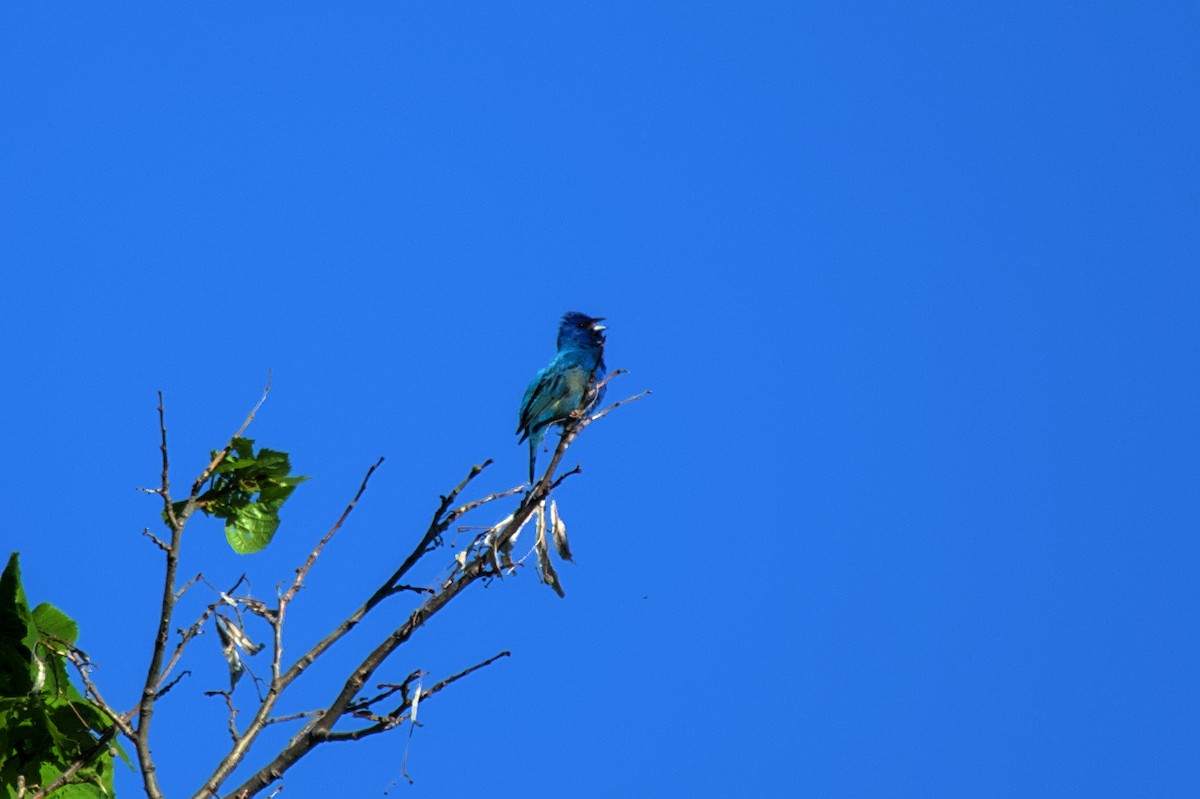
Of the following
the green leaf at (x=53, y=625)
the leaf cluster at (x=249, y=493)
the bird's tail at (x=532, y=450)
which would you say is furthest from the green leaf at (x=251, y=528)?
the bird's tail at (x=532, y=450)

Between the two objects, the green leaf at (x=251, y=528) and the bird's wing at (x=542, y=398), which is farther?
the bird's wing at (x=542, y=398)

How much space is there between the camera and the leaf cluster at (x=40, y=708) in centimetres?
495

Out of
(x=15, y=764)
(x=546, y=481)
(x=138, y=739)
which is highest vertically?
(x=546, y=481)

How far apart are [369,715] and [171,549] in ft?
2.99

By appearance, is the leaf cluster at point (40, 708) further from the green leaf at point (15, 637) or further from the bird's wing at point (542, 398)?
the bird's wing at point (542, 398)

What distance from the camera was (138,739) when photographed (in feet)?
14.1

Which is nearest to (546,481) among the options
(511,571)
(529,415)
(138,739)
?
(511,571)

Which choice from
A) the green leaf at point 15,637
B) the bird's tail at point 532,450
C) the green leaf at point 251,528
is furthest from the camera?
the bird's tail at point 532,450

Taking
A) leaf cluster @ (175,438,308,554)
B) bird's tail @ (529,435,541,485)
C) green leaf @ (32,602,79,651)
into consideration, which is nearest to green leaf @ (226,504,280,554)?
leaf cluster @ (175,438,308,554)

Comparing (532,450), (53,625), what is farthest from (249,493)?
(532,450)

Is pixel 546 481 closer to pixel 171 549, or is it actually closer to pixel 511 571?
pixel 511 571

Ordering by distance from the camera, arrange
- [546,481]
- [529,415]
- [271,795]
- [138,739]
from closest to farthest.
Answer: [138,739]
[271,795]
[546,481]
[529,415]

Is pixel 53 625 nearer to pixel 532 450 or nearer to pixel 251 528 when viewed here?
pixel 251 528

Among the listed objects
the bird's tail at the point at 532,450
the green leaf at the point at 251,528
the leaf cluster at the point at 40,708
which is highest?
the bird's tail at the point at 532,450
